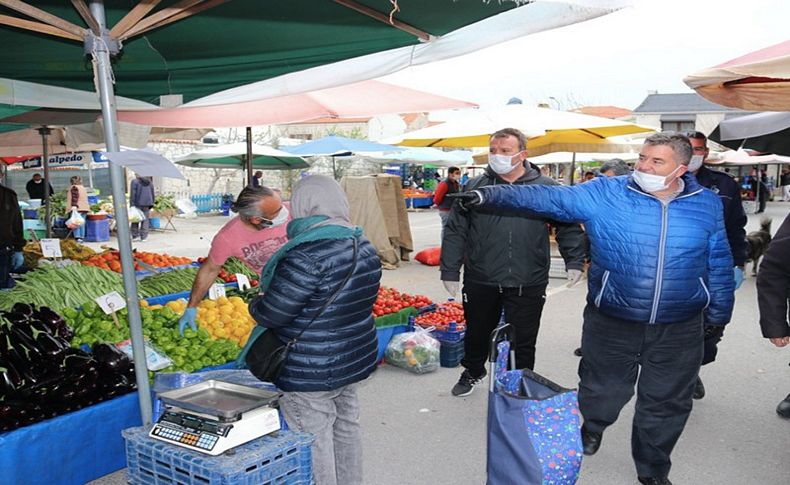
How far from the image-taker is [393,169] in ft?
127

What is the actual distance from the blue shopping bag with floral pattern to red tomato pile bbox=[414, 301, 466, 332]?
3094 mm

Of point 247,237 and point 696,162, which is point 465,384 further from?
point 696,162

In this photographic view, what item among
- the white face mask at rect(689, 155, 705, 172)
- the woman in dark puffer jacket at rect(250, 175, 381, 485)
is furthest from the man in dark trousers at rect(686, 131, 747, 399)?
the woman in dark puffer jacket at rect(250, 175, 381, 485)

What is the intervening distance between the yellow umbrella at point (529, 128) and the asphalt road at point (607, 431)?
11.0 ft

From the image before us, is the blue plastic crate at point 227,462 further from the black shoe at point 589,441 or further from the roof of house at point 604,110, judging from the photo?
the roof of house at point 604,110

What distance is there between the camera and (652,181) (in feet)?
11.3

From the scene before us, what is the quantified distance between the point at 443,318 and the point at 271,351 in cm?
364

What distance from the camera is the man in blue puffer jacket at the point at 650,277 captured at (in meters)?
3.45

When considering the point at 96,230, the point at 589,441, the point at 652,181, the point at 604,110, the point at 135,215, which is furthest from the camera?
the point at 604,110

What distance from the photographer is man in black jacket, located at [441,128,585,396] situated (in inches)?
190

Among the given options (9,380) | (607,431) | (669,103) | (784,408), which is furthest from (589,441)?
(669,103)

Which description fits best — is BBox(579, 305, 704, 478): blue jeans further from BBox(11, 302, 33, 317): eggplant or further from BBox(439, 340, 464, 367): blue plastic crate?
BBox(11, 302, 33, 317): eggplant

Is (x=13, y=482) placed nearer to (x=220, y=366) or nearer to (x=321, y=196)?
(x=220, y=366)

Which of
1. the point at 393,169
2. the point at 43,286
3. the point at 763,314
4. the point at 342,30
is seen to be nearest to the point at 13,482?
the point at 43,286
